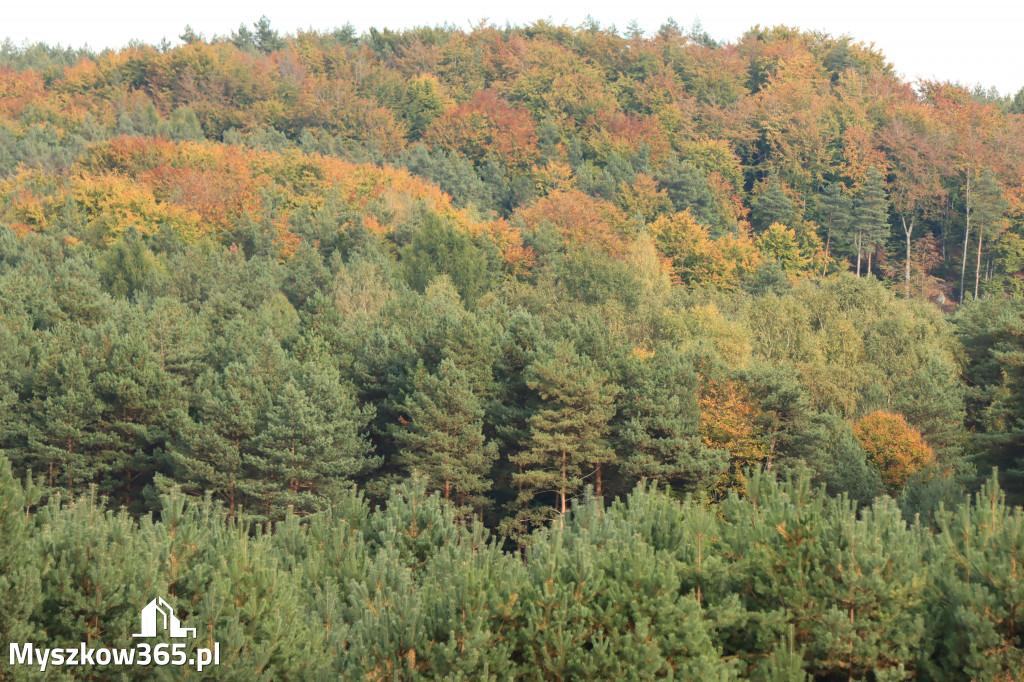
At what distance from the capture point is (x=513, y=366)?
46344mm

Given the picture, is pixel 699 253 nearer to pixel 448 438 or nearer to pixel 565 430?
pixel 565 430

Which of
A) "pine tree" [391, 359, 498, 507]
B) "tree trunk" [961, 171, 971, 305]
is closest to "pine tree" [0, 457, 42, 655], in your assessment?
"pine tree" [391, 359, 498, 507]

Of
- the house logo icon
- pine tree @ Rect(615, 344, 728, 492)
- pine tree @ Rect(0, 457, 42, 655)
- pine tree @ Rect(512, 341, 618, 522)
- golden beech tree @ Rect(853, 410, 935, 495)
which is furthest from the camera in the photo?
golden beech tree @ Rect(853, 410, 935, 495)

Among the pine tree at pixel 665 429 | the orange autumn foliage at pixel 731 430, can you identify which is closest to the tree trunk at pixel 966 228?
the orange autumn foliage at pixel 731 430

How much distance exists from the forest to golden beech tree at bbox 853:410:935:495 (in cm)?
20

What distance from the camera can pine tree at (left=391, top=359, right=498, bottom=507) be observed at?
41219 mm

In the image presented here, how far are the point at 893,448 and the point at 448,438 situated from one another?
60.4 ft

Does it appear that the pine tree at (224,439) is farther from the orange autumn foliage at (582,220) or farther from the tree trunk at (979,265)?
the tree trunk at (979,265)

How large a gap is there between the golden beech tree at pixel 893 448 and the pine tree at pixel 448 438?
15.8 m

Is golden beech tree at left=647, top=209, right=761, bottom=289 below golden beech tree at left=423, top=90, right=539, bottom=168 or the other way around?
below

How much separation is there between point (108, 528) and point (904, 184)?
108143 mm

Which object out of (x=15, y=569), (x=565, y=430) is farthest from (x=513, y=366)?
(x=15, y=569)

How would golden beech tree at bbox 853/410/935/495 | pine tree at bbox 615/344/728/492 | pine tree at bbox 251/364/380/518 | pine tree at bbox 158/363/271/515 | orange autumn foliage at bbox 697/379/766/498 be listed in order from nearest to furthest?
1. pine tree at bbox 615/344/728/492
2. pine tree at bbox 251/364/380/518
3. pine tree at bbox 158/363/271/515
4. orange autumn foliage at bbox 697/379/766/498
5. golden beech tree at bbox 853/410/935/495

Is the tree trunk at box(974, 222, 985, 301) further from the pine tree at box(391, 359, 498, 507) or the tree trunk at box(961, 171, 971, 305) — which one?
the pine tree at box(391, 359, 498, 507)
